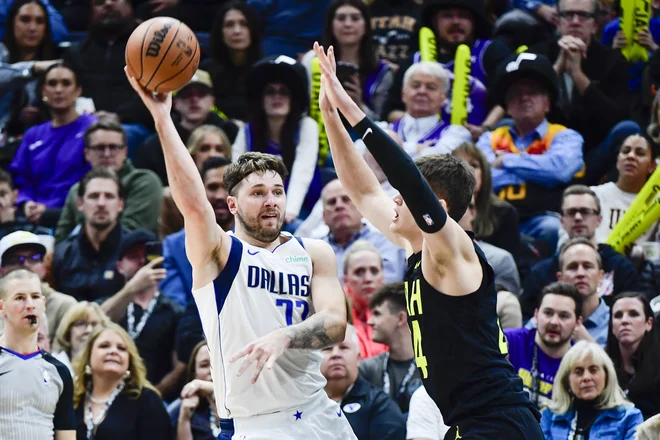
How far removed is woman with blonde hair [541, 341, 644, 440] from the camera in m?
8.47

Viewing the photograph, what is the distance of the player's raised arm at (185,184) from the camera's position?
20.6ft

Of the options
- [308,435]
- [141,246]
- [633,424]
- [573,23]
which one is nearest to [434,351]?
[308,435]

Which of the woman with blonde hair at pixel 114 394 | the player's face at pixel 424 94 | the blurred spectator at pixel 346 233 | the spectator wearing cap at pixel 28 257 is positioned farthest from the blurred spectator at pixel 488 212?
the spectator wearing cap at pixel 28 257

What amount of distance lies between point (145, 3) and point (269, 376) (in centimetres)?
913

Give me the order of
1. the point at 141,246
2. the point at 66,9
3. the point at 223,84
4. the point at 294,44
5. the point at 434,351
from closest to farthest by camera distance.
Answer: the point at 434,351
the point at 141,246
the point at 223,84
the point at 294,44
the point at 66,9

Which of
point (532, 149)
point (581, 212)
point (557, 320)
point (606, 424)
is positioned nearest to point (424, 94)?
Result: point (532, 149)

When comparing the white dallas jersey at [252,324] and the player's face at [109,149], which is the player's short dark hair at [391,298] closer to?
the white dallas jersey at [252,324]

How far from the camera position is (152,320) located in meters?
10.2

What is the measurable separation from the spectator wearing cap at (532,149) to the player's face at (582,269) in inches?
55.4

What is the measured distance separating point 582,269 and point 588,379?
1.49m

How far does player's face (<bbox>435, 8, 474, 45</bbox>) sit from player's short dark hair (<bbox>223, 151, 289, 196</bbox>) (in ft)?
21.1

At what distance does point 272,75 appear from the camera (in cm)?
1224

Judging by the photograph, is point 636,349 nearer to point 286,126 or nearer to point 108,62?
point 286,126

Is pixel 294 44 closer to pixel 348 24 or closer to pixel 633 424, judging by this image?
pixel 348 24
